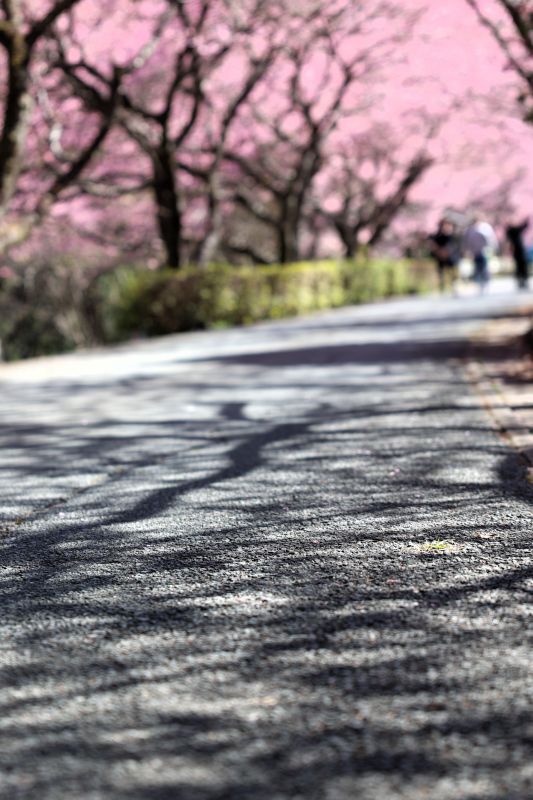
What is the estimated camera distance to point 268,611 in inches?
166

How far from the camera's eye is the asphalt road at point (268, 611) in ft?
9.75

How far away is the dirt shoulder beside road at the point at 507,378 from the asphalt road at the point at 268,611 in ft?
0.69

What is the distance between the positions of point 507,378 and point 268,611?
7828mm

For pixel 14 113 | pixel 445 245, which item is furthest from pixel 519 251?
pixel 14 113

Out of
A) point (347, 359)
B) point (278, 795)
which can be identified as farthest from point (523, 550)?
point (347, 359)

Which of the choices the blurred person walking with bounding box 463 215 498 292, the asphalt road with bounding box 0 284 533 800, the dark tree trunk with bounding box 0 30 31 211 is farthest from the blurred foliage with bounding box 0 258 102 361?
the asphalt road with bounding box 0 284 533 800

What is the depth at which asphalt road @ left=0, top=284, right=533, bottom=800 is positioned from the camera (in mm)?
2973

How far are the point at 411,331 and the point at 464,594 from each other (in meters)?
15.2

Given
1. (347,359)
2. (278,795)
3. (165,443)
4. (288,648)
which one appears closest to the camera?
(278,795)

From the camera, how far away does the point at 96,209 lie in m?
34.2

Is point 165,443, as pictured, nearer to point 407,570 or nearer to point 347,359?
point 407,570

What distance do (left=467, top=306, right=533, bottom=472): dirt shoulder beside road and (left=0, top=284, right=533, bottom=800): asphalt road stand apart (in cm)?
21

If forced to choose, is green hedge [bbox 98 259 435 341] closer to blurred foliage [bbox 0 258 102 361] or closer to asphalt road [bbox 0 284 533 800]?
blurred foliage [bbox 0 258 102 361]

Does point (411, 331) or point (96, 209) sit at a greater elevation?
point (96, 209)
